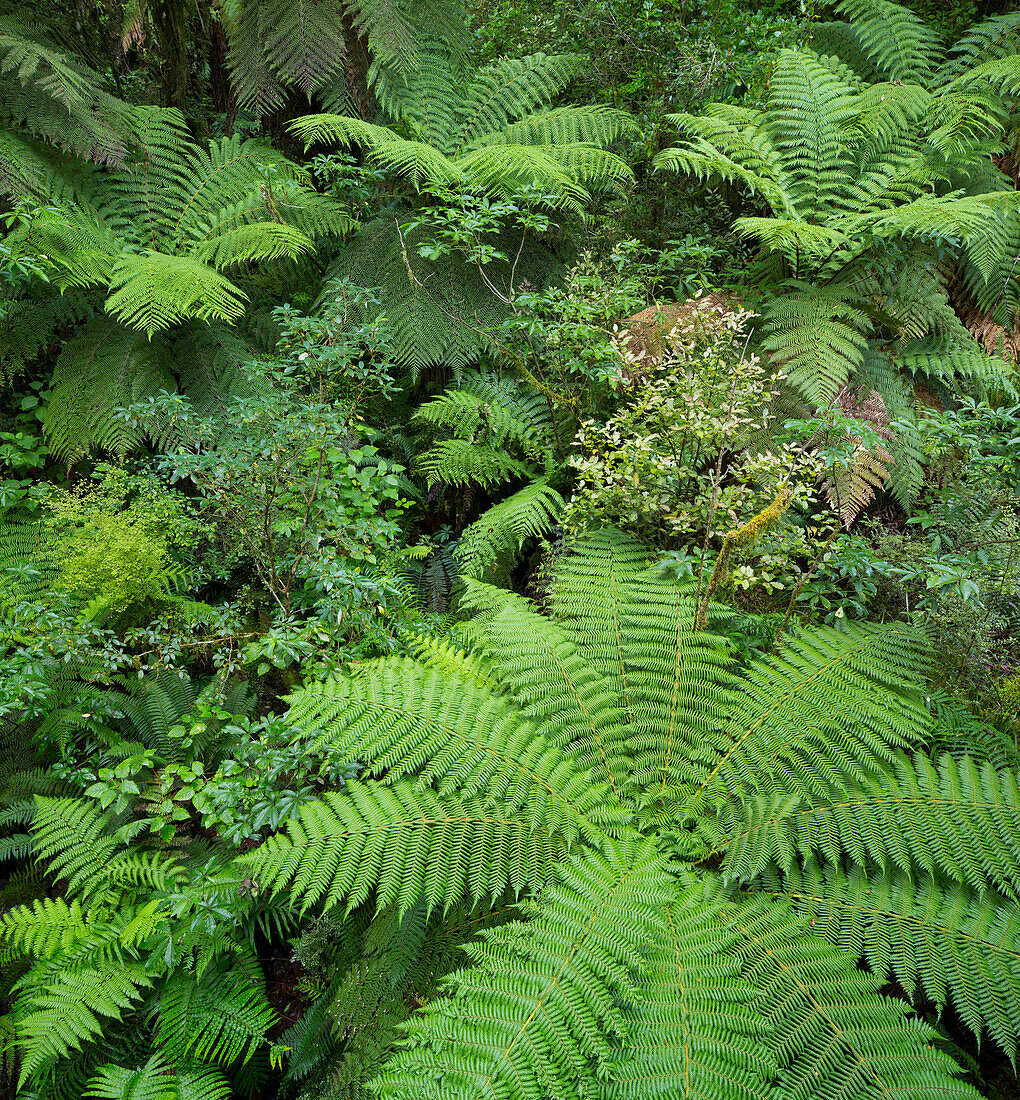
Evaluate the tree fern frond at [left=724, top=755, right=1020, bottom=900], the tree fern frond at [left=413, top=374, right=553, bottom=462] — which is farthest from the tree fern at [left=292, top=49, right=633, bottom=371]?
the tree fern frond at [left=724, top=755, right=1020, bottom=900]

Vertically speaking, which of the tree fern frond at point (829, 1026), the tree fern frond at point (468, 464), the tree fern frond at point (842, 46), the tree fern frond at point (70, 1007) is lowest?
the tree fern frond at point (70, 1007)

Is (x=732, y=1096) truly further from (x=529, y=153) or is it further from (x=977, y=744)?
(x=529, y=153)

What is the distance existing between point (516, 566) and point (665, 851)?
5.15 feet

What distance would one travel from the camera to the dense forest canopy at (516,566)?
1.67 m

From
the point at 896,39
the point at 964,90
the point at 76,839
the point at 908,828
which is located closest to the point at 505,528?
the point at 908,828

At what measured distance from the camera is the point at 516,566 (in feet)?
10.6

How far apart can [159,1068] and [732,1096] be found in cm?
165

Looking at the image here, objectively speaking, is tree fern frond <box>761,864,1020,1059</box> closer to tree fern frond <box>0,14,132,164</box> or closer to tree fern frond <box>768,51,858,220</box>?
tree fern frond <box>768,51,858,220</box>

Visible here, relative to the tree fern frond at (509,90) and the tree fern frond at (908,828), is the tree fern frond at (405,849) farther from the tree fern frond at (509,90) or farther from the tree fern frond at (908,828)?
the tree fern frond at (509,90)

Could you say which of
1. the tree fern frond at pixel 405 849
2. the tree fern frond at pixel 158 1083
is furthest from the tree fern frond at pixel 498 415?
the tree fern frond at pixel 158 1083

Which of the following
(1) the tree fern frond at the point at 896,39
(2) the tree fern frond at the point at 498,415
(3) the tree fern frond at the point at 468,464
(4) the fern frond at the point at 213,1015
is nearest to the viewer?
(4) the fern frond at the point at 213,1015

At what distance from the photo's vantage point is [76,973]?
203cm

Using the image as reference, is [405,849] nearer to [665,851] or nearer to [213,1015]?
[665,851]

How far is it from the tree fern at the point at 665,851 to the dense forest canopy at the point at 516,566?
0.01 metres
